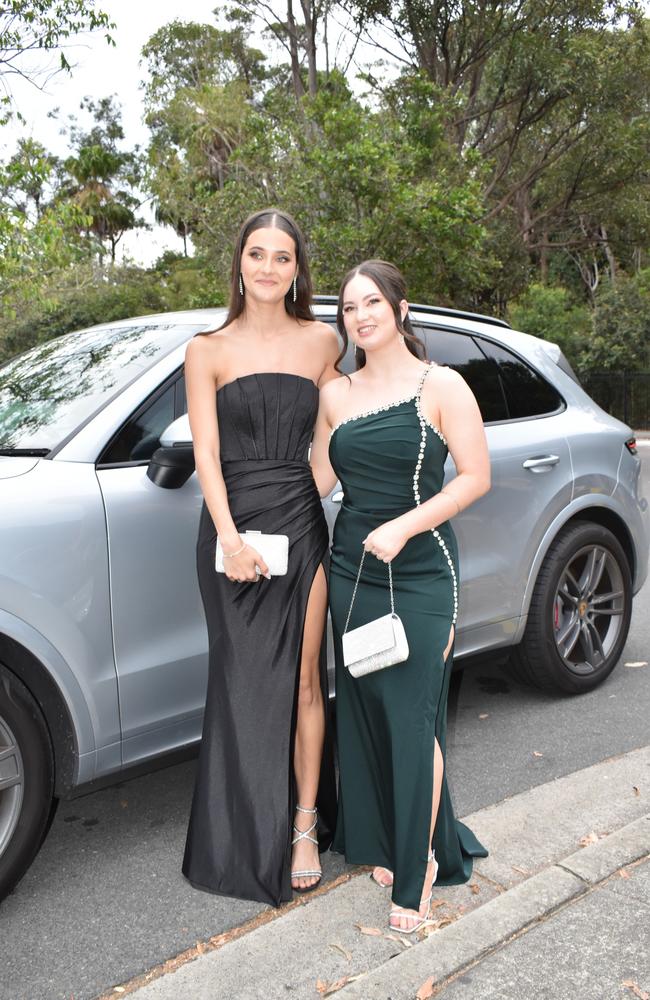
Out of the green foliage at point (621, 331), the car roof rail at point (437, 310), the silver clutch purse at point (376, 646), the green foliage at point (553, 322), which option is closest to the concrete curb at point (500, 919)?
the silver clutch purse at point (376, 646)

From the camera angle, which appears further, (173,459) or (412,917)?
(173,459)

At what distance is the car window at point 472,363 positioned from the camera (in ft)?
13.4

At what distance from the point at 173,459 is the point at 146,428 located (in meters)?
0.19

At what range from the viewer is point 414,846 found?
2.76m

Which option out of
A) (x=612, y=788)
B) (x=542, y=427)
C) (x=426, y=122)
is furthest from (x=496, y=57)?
(x=612, y=788)

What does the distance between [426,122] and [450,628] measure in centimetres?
1609

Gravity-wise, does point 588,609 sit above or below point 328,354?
below

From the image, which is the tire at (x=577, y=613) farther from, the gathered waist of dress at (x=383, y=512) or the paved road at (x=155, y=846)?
the gathered waist of dress at (x=383, y=512)

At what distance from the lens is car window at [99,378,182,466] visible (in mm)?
3021

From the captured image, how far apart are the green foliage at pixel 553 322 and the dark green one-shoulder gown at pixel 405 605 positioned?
26.5m

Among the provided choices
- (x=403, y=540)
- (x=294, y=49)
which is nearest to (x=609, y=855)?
(x=403, y=540)

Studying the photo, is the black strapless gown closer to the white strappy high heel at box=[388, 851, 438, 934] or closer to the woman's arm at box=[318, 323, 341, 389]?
the woman's arm at box=[318, 323, 341, 389]

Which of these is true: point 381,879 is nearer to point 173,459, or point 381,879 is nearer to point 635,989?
point 635,989

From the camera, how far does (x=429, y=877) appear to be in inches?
110
